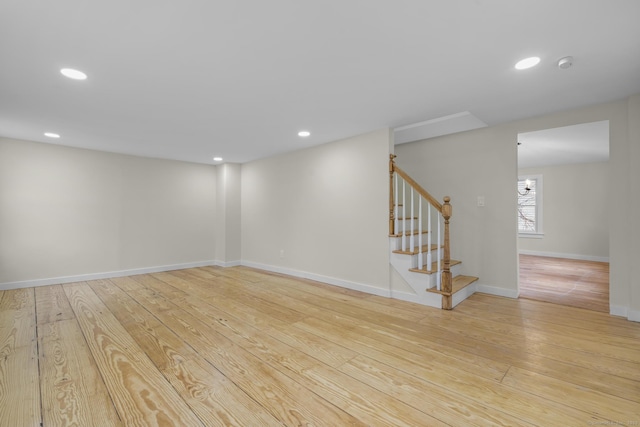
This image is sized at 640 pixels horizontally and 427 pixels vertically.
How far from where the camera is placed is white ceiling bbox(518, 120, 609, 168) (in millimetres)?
3763

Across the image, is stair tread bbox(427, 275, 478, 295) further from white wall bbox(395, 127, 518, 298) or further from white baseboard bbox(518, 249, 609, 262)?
white baseboard bbox(518, 249, 609, 262)

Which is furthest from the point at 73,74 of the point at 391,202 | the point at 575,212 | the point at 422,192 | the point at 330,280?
the point at 575,212

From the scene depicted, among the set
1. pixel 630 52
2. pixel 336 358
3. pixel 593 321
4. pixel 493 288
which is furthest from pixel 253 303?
pixel 630 52

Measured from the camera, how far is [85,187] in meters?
4.55

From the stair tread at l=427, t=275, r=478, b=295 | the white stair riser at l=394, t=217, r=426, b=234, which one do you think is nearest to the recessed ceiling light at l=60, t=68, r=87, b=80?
the white stair riser at l=394, t=217, r=426, b=234

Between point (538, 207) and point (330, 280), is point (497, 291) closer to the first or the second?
point (330, 280)

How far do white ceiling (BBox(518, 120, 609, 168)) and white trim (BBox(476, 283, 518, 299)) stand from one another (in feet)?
6.49

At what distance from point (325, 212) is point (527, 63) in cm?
293

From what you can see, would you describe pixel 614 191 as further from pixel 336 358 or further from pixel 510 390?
pixel 336 358

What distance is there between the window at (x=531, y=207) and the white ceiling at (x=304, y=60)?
4.68m

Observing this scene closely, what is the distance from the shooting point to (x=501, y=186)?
3.58m

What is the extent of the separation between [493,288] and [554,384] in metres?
2.08

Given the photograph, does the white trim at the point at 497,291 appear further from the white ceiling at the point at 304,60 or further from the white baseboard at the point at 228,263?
the white baseboard at the point at 228,263

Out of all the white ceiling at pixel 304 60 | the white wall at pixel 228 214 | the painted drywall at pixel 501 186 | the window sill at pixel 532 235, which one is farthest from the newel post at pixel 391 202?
the window sill at pixel 532 235
